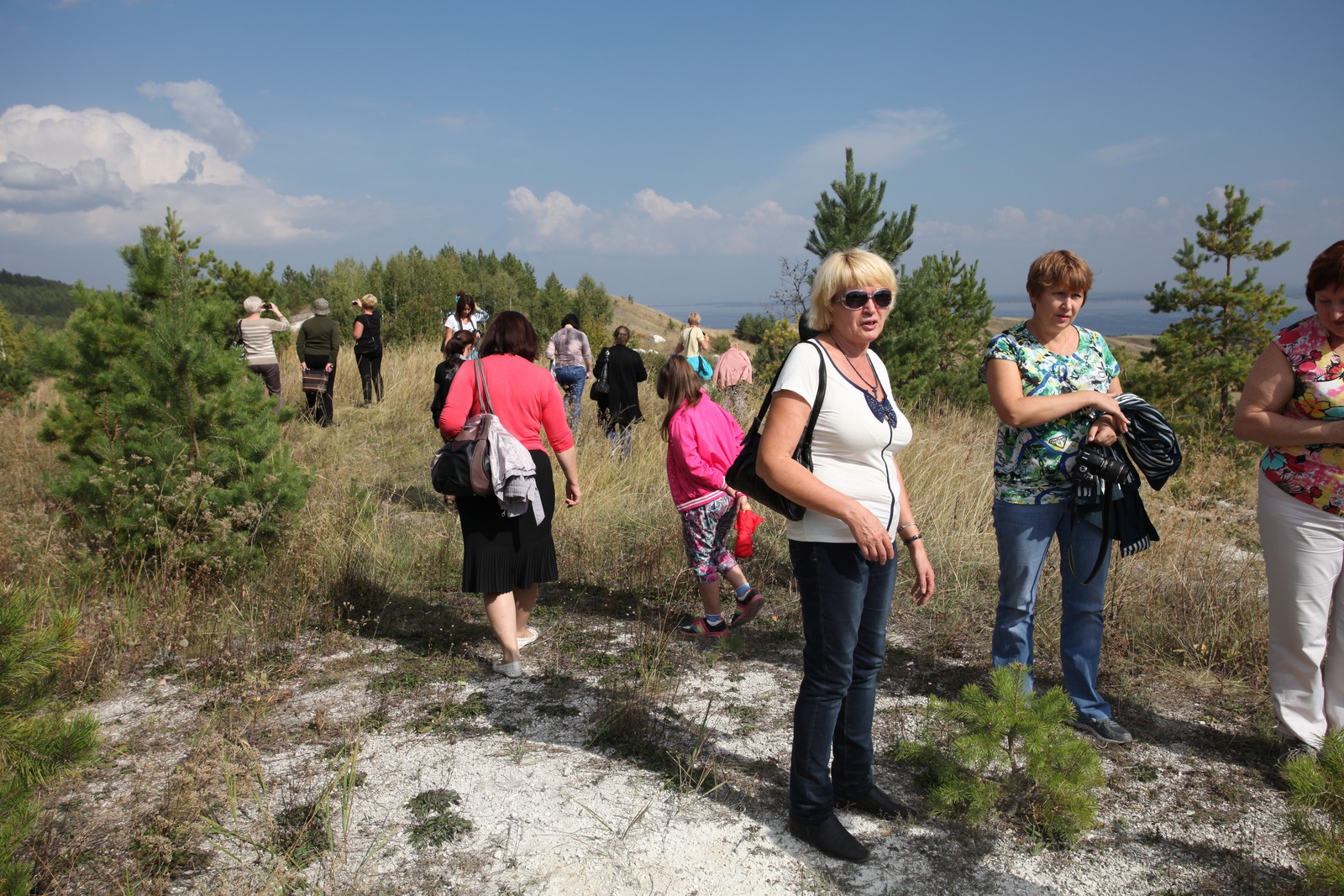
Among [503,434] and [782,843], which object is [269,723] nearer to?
[503,434]

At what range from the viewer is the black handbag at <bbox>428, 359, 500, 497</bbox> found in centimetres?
350

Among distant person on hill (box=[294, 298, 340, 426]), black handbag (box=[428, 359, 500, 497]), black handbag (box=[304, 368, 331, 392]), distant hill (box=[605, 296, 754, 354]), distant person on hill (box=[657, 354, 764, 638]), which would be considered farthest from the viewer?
distant hill (box=[605, 296, 754, 354])

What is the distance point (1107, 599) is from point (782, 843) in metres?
2.62

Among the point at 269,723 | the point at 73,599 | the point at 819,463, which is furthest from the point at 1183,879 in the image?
the point at 73,599

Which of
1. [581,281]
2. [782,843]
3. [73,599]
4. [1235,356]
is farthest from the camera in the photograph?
[581,281]

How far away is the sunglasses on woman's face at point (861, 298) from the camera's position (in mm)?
2303

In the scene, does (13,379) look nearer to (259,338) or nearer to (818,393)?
(259,338)

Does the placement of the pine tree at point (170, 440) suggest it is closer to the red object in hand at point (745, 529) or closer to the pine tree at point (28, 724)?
the pine tree at point (28, 724)

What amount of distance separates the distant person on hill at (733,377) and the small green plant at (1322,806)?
747 centimetres

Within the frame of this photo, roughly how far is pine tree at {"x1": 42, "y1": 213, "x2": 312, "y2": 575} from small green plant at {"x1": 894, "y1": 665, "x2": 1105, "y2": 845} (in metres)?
3.76

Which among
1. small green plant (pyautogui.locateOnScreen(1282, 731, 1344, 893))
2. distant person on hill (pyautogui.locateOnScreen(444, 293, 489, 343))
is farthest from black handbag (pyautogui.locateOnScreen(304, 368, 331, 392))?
small green plant (pyautogui.locateOnScreen(1282, 731, 1344, 893))

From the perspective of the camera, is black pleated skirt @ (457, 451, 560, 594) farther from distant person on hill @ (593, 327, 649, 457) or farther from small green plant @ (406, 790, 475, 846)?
distant person on hill @ (593, 327, 649, 457)

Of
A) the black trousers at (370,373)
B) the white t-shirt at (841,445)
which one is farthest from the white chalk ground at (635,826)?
the black trousers at (370,373)

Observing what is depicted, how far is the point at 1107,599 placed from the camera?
4.25m
